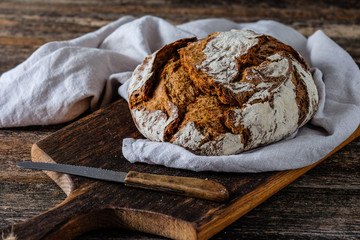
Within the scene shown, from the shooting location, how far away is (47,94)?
2227 mm

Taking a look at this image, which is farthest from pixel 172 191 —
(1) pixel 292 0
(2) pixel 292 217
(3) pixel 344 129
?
(1) pixel 292 0

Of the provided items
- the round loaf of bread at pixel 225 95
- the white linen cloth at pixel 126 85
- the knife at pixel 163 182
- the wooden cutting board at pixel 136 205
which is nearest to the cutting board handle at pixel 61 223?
the wooden cutting board at pixel 136 205

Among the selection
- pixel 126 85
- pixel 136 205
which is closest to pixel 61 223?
pixel 136 205

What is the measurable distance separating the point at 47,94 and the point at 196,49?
2.60ft

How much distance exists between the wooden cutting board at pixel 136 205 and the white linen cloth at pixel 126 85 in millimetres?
47

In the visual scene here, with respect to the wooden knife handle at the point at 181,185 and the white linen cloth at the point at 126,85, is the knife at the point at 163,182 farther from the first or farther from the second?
the white linen cloth at the point at 126,85

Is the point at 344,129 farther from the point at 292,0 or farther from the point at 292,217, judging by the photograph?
the point at 292,0

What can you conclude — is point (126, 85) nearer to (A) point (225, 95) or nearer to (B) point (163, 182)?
(A) point (225, 95)

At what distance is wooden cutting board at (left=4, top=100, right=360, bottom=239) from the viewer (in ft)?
4.97

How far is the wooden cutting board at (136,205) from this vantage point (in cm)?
151

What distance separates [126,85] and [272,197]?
90 cm

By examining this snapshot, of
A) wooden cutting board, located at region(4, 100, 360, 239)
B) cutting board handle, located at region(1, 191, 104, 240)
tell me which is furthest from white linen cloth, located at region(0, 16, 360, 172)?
cutting board handle, located at region(1, 191, 104, 240)

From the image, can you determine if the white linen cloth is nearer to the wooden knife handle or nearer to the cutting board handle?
the wooden knife handle

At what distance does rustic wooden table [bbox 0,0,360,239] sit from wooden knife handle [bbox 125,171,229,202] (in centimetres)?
15
